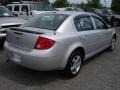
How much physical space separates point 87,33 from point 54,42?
1.34 m

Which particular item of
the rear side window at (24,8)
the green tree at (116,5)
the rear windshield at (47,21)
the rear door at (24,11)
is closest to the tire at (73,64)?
the rear windshield at (47,21)

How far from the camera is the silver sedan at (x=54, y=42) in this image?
4.45 meters

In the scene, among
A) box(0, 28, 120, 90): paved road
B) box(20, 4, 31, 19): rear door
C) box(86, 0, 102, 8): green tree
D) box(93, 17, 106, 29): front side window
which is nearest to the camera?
box(0, 28, 120, 90): paved road

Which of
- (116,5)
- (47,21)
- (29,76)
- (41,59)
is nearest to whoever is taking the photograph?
(41,59)

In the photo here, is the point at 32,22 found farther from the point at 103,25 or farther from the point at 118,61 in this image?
the point at 118,61

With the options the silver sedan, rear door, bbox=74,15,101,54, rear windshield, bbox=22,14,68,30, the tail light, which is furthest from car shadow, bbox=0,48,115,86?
rear windshield, bbox=22,14,68,30

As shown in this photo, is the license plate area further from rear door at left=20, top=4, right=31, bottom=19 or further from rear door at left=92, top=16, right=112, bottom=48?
rear door at left=20, top=4, right=31, bottom=19

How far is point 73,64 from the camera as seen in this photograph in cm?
509

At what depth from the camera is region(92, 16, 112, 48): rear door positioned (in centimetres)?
633

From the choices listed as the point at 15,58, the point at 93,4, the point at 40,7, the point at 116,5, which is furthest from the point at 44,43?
the point at 93,4

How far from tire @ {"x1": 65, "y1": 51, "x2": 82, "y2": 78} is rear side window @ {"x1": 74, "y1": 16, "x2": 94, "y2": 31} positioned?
0.66 meters

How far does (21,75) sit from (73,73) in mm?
1243

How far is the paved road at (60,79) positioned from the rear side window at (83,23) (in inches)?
43.0

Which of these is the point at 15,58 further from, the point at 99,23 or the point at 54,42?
the point at 99,23
